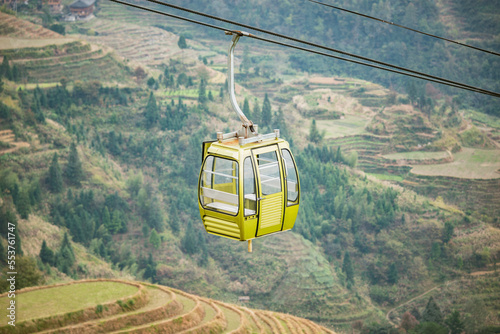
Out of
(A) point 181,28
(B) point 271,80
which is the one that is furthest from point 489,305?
(A) point 181,28

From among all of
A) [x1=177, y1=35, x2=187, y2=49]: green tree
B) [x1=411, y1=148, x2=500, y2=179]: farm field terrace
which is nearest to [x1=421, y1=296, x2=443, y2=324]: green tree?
[x1=411, y1=148, x2=500, y2=179]: farm field terrace

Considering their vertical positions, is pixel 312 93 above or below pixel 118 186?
above

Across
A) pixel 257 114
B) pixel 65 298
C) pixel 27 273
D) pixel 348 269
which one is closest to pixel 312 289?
pixel 348 269

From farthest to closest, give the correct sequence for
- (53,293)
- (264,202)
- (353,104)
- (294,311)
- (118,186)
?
(353,104) → (118,186) → (294,311) → (53,293) → (264,202)

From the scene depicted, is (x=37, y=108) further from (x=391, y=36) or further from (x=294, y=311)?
(x=391, y=36)

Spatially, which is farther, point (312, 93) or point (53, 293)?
point (312, 93)

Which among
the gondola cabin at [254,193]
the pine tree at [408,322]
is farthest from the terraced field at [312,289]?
the gondola cabin at [254,193]
